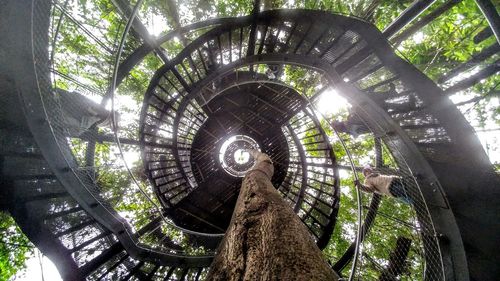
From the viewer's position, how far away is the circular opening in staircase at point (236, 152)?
8.84m

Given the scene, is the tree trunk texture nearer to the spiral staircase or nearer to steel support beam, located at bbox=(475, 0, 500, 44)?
the spiral staircase

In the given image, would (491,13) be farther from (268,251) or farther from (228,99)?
(228,99)

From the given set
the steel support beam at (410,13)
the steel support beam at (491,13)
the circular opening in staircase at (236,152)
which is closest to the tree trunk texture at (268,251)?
the steel support beam at (491,13)

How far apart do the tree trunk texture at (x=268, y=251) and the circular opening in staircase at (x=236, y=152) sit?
21.0ft

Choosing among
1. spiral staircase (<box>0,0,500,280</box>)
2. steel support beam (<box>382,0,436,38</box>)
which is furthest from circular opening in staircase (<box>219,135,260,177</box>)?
steel support beam (<box>382,0,436,38</box>)

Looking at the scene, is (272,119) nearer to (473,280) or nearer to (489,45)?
(489,45)

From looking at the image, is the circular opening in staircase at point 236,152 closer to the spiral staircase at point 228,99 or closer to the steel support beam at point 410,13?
the spiral staircase at point 228,99

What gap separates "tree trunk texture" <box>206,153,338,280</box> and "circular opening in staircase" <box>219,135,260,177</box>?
21.0ft

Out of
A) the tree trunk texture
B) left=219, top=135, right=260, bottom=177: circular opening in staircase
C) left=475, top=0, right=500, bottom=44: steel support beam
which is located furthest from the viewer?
left=219, top=135, right=260, bottom=177: circular opening in staircase

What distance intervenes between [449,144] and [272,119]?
196 inches

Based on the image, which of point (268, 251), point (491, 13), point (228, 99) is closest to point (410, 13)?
point (491, 13)

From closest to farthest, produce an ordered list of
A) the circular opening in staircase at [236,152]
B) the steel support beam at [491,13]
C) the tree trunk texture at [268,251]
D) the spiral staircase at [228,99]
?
the tree trunk texture at [268,251]
the steel support beam at [491,13]
the spiral staircase at [228,99]
the circular opening in staircase at [236,152]

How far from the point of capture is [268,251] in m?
1.66

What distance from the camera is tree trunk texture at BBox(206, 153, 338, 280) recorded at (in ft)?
4.66
